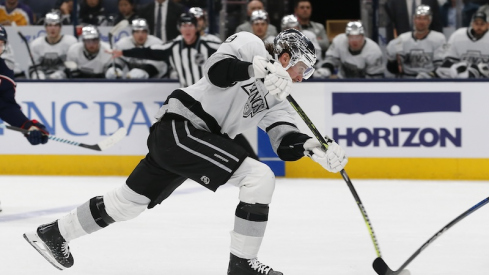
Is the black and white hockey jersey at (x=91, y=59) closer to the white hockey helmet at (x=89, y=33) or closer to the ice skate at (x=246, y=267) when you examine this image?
the white hockey helmet at (x=89, y=33)

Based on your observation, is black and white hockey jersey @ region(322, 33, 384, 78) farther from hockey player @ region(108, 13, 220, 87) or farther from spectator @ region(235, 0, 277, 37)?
hockey player @ region(108, 13, 220, 87)

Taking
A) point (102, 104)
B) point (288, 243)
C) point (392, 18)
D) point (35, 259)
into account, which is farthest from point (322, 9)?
point (35, 259)

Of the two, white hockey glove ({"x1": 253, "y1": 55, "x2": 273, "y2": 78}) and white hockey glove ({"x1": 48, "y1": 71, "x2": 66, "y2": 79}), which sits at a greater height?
white hockey glove ({"x1": 253, "y1": 55, "x2": 273, "y2": 78})

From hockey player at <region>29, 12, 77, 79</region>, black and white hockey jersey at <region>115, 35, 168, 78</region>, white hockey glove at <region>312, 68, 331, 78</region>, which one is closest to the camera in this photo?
white hockey glove at <region>312, 68, 331, 78</region>

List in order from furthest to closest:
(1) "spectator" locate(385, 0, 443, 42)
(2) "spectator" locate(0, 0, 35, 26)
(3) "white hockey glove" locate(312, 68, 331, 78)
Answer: (2) "spectator" locate(0, 0, 35, 26) → (1) "spectator" locate(385, 0, 443, 42) → (3) "white hockey glove" locate(312, 68, 331, 78)

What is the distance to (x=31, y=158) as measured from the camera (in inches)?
287

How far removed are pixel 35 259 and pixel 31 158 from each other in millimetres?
3351

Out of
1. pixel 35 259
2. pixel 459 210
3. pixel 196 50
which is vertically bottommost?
pixel 459 210

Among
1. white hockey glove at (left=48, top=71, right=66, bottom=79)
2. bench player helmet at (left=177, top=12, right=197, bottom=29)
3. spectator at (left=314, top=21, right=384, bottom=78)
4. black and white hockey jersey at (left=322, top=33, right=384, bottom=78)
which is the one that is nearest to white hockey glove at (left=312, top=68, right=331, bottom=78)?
spectator at (left=314, top=21, right=384, bottom=78)

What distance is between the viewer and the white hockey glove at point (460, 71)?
7023 millimetres

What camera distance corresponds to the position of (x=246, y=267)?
11.3 feet

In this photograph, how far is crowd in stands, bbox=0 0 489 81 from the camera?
719 cm

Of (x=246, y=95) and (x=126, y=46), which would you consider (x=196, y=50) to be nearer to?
(x=126, y=46)

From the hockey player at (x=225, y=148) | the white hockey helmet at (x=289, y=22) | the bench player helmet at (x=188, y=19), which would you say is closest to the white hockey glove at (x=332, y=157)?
the hockey player at (x=225, y=148)
